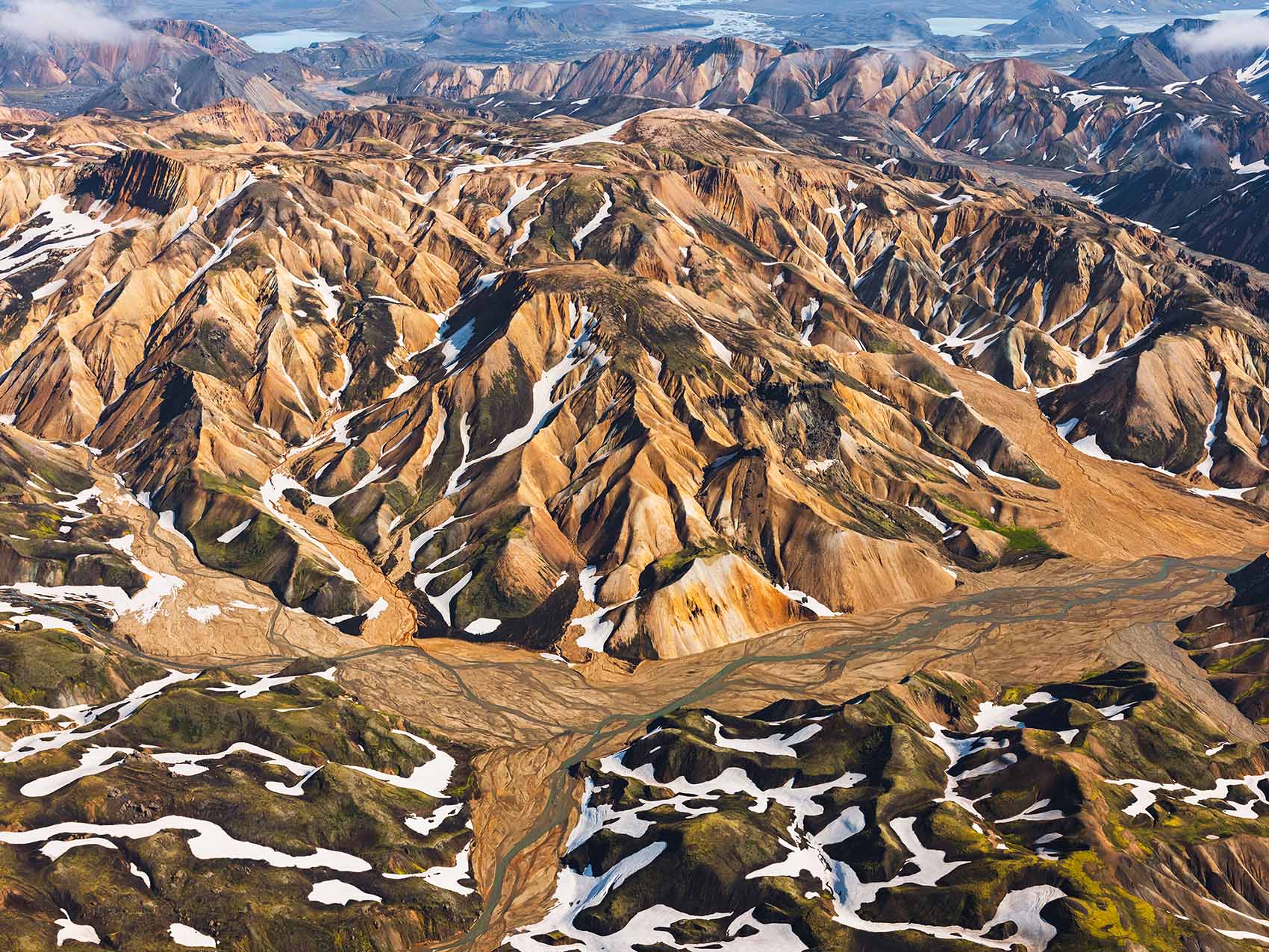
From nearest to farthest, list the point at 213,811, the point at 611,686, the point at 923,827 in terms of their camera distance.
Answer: the point at 213,811 → the point at 923,827 → the point at 611,686

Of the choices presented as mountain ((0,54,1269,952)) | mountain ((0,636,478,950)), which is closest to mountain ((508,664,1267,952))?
mountain ((0,54,1269,952))

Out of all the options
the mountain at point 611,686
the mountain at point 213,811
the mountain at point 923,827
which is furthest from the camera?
the mountain at point 611,686

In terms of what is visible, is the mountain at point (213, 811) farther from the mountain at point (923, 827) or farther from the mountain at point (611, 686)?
the mountain at point (923, 827)

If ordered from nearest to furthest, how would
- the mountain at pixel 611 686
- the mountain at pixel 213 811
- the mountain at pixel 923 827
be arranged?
the mountain at pixel 213 811 < the mountain at pixel 923 827 < the mountain at pixel 611 686

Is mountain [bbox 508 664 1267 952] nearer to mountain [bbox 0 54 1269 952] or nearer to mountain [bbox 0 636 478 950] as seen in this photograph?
mountain [bbox 0 54 1269 952]

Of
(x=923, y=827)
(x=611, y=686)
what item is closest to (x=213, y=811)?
(x=611, y=686)

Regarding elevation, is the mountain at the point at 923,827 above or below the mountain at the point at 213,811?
above

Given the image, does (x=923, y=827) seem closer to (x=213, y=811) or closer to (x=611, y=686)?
(x=611, y=686)

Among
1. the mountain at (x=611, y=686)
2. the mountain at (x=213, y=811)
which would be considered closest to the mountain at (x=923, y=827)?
the mountain at (x=611, y=686)

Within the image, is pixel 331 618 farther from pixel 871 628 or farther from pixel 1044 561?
pixel 1044 561

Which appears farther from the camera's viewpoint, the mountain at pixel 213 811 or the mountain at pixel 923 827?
the mountain at pixel 923 827

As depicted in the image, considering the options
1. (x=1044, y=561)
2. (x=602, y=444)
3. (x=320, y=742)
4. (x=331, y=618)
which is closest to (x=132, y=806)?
(x=320, y=742)
